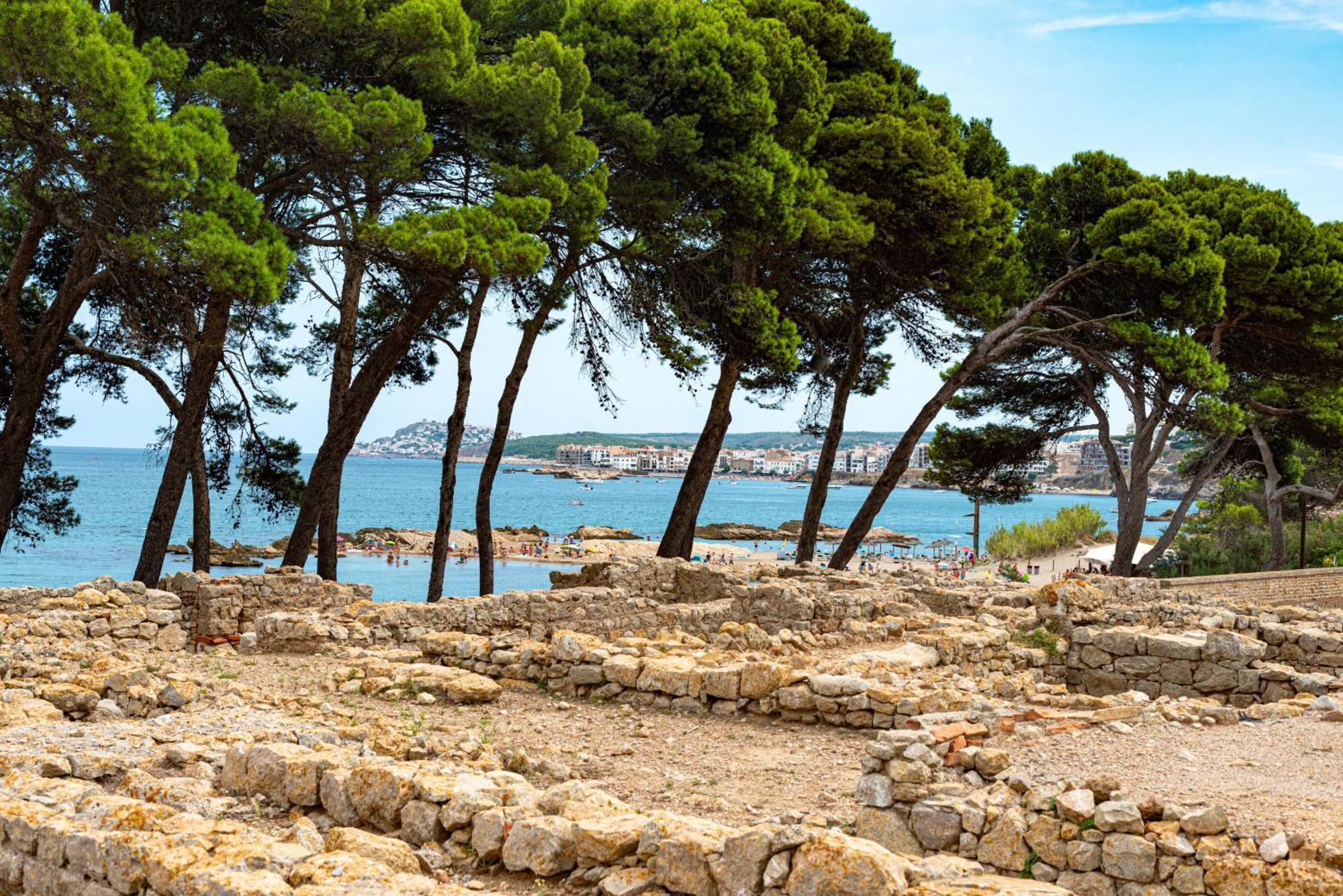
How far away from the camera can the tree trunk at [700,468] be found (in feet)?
70.5

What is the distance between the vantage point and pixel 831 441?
79.7 feet

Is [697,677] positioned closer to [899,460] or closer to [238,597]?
[238,597]

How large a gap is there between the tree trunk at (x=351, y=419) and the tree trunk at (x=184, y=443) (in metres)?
1.89

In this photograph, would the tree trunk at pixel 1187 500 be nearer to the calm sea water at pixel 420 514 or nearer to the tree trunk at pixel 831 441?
the tree trunk at pixel 831 441

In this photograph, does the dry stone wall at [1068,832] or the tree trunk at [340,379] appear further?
the tree trunk at [340,379]

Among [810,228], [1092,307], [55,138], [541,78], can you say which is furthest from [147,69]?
[1092,307]

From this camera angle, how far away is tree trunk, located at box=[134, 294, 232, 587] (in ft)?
52.1

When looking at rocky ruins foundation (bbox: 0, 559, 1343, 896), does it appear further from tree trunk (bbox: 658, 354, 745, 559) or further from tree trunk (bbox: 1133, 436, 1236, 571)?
tree trunk (bbox: 1133, 436, 1236, 571)

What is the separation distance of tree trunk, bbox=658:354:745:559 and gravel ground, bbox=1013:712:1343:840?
1408 cm

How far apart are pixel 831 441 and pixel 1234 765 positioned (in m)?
17.9

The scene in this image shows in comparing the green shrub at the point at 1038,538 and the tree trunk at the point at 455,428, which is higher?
the tree trunk at the point at 455,428

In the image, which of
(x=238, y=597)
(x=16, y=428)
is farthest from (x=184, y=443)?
(x=238, y=597)

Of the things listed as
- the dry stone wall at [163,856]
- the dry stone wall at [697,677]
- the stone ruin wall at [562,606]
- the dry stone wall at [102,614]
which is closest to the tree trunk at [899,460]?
the stone ruin wall at [562,606]

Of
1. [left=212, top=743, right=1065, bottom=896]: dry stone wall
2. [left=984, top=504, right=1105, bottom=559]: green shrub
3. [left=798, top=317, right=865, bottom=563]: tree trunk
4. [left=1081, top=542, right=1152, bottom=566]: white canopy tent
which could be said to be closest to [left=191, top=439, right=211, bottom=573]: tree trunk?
[left=798, top=317, right=865, bottom=563]: tree trunk
